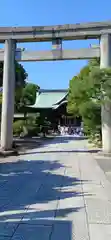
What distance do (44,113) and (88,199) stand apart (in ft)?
103

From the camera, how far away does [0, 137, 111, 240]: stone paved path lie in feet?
14.2

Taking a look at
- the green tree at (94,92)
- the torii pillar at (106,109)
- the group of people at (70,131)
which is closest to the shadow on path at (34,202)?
the torii pillar at (106,109)

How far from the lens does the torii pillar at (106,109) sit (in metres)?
15.1

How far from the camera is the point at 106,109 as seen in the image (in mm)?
15141

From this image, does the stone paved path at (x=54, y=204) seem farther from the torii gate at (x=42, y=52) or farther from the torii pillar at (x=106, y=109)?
the torii gate at (x=42, y=52)

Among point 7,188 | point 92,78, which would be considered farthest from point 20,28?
point 7,188

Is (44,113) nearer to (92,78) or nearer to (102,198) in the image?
(92,78)

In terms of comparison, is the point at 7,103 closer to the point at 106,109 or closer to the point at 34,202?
the point at 106,109

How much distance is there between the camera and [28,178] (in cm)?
875

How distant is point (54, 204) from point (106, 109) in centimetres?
1006

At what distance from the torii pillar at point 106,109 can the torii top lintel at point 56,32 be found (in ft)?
1.90

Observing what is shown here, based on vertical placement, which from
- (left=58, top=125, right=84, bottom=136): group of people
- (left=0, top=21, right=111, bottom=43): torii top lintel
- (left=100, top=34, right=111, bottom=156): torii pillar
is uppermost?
(left=0, top=21, right=111, bottom=43): torii top lintel

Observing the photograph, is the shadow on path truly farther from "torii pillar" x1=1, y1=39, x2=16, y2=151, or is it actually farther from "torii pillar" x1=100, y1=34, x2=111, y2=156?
"torii pillar" x1=1, y1=39, x2=16, y2=151

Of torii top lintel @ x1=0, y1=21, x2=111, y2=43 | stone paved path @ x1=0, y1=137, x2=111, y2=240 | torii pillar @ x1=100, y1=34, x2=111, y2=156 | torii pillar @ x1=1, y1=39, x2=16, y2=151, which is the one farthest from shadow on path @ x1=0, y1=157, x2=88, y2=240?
torii top lintel @ x1=0, y1=21, x2=111, y2=43
